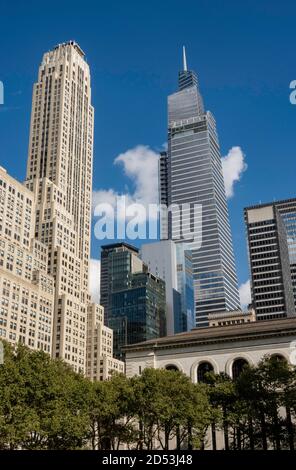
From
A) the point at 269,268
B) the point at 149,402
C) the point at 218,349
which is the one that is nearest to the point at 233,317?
the point at 269,268

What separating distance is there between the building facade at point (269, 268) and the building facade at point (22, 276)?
8139 centimetres

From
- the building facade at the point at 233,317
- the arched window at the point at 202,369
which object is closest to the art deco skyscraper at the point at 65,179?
the building facade at the point at 233,317

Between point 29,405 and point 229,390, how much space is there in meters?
22.5

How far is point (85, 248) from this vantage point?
537 ft

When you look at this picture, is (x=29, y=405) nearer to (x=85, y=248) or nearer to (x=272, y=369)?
(x=272, y=369)

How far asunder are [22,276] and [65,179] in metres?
44.9

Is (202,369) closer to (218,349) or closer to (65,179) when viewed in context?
(218,349)

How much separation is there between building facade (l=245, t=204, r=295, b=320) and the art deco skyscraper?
61.5 meters

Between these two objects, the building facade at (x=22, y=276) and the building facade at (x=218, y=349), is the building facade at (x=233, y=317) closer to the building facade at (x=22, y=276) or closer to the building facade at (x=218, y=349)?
the building facade at (x=22, y=276)

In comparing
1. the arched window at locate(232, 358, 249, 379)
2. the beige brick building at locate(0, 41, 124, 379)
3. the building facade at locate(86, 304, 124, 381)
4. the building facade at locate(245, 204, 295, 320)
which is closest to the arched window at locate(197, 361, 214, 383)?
the arched window at locate(232, 358, 249, 379)

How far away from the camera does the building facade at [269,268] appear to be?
18650 cm

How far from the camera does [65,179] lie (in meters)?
163
